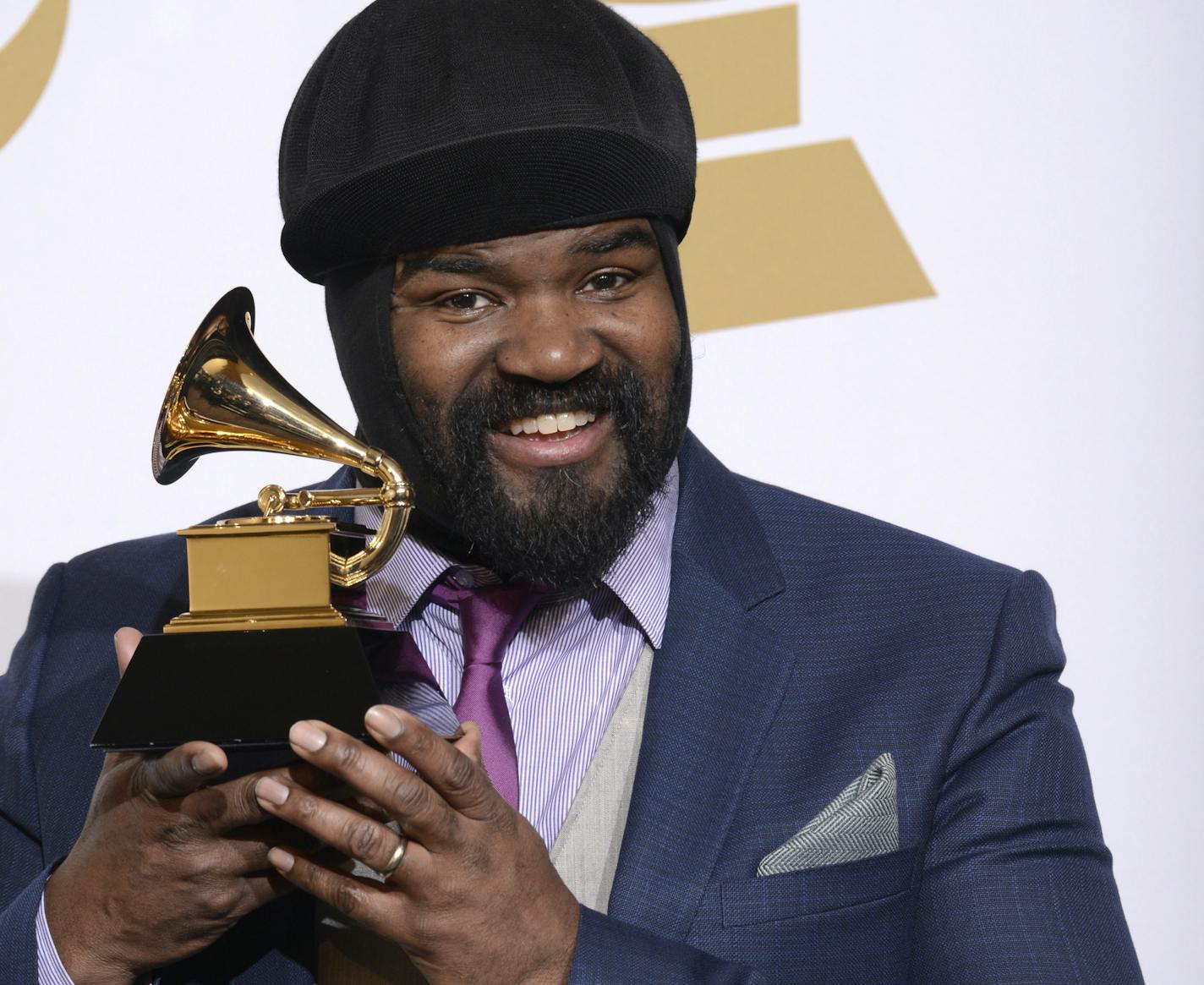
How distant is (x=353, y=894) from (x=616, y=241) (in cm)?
79

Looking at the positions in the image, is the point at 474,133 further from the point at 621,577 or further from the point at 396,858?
the point at 396,858

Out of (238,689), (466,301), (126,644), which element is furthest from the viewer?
(466,301)

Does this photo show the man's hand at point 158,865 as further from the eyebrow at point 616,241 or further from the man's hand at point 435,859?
the eyebrow at point 616,241

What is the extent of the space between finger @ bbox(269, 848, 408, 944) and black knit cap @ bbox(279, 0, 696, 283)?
2.32ft

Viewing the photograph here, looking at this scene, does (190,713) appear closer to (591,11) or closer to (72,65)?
(591,11)

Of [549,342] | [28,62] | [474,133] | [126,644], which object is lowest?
[126,644]

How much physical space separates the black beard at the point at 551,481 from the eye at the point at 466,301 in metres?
0.09

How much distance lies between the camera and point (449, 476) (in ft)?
5.95

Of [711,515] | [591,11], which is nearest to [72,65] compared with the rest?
[591,11]

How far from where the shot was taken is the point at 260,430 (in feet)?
5.19

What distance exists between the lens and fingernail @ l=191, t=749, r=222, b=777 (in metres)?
1.30

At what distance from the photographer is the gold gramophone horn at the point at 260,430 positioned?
1.58m

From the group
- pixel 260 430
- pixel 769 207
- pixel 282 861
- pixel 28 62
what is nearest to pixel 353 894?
pixel 282 861

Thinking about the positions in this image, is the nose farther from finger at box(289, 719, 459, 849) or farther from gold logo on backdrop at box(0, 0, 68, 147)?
gold logo on backdrop at box(0, 0, 68, 147)
